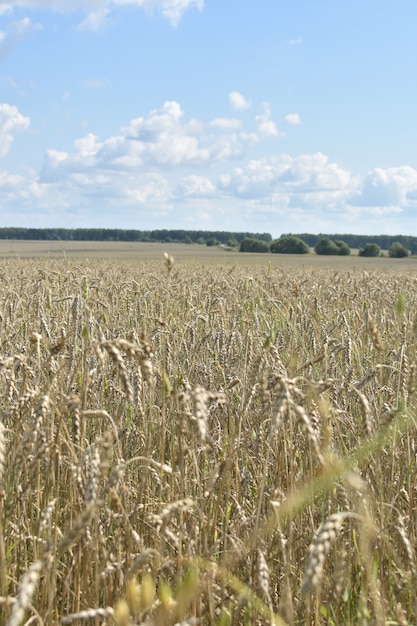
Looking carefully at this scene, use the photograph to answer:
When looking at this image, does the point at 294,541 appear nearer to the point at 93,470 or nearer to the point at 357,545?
the point at 357,545

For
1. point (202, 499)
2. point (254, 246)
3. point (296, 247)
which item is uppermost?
point (296, 247)

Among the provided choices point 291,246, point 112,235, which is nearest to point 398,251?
point 291,246

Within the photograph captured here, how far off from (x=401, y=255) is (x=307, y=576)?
66787 mm

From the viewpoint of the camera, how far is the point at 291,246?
68.8m

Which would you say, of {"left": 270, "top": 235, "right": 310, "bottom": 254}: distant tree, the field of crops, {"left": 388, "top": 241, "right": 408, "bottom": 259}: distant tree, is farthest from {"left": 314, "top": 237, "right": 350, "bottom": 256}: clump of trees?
the field of crops

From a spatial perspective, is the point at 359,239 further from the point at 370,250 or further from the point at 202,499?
the point at 202,499

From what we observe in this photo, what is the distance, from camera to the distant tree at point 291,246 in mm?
68250

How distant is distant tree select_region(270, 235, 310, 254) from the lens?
68.2 m

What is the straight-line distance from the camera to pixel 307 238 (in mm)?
107562

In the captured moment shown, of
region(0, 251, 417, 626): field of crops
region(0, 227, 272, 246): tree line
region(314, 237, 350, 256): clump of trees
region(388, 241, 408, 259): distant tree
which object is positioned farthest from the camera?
region(0, 227, 272, 246): tree line

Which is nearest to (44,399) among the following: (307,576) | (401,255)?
(307,576)

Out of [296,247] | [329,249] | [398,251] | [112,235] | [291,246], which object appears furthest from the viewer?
[112,235]

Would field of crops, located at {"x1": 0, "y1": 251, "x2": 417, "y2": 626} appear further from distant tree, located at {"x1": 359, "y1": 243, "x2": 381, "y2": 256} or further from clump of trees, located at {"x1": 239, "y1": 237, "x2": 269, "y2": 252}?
distant tree, located at {"x1": 359, "y1": 243, "x2": 381, "y2": 256}

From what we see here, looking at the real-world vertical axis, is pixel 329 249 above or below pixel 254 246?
above
